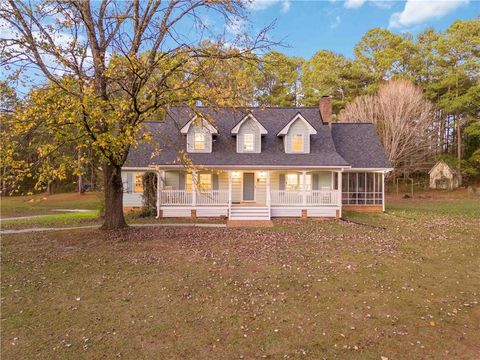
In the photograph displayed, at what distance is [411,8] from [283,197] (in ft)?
41.6

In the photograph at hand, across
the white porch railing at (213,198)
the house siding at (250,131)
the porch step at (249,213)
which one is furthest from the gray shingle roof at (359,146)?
the white porch railing at (213,198)

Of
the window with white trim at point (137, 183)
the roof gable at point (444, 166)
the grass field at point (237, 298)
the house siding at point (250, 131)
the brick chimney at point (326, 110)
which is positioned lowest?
the grass field at point (237, 298)

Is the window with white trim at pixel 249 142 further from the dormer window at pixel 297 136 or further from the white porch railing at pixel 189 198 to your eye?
the white porch railing at pixel 189 198

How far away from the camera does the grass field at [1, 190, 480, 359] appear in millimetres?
4805

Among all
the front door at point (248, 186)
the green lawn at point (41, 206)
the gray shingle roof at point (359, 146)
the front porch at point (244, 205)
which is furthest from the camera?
the green lawn at point (41, 206)

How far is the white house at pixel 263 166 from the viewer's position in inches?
716

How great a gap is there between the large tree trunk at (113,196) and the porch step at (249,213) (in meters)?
6.71

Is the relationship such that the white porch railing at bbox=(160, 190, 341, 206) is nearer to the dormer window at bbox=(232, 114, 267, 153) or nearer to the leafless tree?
the dormer window at bbox=(232, 114, 267, 153)

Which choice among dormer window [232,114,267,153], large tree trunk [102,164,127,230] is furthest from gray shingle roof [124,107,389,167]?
large tree trunk [102,164,127,230]

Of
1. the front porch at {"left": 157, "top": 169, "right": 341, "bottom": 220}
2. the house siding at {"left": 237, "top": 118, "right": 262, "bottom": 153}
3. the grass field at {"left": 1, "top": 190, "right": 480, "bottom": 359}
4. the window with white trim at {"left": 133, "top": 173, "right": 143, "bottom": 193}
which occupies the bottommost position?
the grass field at {"left": 1, "top": 190, "right": 480, "bottom": 359}

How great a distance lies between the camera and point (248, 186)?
20609 mm

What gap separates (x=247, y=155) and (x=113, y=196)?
9.78 m

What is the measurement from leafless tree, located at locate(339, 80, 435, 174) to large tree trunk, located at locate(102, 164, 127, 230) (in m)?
29.5

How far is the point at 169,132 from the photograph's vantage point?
21.6 metres
